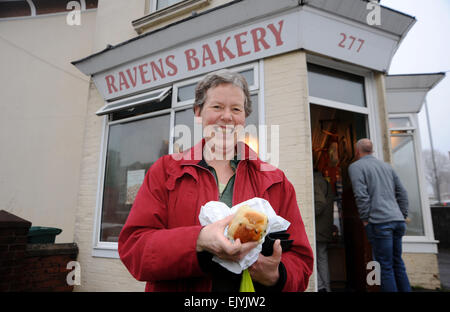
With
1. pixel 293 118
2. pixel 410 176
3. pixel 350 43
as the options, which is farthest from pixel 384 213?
pixel 410 176

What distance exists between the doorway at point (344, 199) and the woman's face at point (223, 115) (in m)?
3.59

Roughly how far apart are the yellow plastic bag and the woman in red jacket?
33 mm

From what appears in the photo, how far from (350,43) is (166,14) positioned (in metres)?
3.33

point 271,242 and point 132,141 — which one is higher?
point 132,141

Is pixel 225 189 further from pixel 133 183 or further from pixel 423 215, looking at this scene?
pixel 423 215

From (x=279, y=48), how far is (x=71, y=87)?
206 inches

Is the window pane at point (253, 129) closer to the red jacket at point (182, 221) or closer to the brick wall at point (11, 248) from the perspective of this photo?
the red jacket at point (182, 221)

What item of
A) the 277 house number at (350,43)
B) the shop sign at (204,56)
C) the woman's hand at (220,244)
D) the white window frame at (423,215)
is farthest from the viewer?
the white window frame at (423,215)

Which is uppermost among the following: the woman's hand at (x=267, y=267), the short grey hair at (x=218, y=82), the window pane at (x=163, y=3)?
the window pane at (x=163, y=3)

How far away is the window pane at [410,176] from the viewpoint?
19.4 ft

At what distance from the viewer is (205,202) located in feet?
4.21

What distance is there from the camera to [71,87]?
21.5 ft

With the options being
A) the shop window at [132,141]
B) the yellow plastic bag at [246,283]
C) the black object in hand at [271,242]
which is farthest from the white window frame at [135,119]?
the yellow plastic bag at [246,283]
